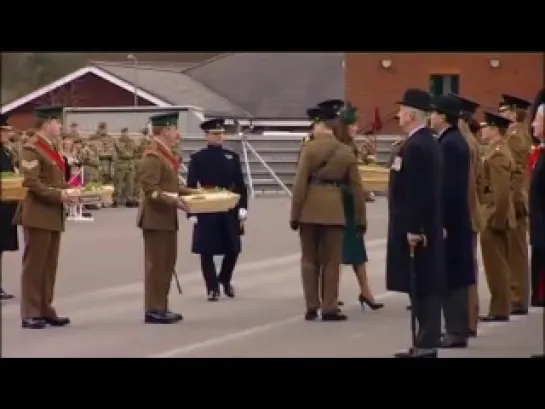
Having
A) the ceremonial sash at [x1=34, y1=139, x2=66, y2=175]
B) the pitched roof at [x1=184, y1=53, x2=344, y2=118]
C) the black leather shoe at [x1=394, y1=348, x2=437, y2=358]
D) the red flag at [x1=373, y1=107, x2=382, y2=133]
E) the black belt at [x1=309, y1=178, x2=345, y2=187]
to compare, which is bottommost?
the black leather shoe at [x1=394, y1=348, x2=437, y2=358]

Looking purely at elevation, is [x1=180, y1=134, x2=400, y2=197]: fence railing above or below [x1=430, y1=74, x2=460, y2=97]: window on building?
below

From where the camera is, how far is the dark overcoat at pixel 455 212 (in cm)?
904

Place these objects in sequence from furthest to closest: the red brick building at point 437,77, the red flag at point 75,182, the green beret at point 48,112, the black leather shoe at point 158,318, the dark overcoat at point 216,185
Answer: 1. the dark overcoat at point 216,185
2. the red flag at point 75,182
3. the black leather shoe at point 158,318
4. the green beret at point 48,112
5. the red brick building at point 437,77

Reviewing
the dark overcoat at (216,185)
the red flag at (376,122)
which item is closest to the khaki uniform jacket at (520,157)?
the dark overcoat at (216,185)

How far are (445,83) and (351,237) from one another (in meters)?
4.05

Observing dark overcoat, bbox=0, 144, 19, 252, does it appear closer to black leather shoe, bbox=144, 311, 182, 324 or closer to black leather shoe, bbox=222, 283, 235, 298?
black leather shoe, bbox=144, 311, 182, 324

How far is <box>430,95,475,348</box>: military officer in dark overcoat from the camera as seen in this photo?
9039mm

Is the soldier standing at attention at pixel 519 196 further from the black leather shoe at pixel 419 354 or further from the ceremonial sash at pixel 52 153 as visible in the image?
the ceremonial sash at pixel 52 153

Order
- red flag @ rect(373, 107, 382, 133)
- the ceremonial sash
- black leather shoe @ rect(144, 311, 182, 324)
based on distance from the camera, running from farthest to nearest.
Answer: red flag @ rect(373, 107, 382, 133), black leather shoe @ rect(144, 311, 182, 324), the ceremonial sash

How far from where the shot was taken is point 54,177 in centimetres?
1005

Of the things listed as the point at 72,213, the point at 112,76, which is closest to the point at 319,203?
the point at 72,213

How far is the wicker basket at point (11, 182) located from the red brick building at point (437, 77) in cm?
268

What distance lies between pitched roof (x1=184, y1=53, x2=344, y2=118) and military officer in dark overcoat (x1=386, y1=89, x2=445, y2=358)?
742 inches

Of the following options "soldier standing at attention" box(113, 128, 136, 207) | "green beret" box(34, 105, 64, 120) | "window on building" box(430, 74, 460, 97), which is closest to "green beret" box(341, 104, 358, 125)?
"window on building" box(430, 74, 460, 97)
